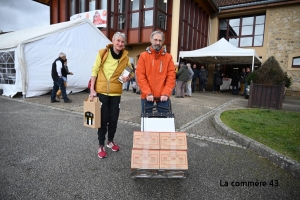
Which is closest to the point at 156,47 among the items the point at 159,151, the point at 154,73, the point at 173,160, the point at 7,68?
the point at 154,73

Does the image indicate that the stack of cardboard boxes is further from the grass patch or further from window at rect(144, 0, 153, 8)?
window at rect(144, 0, 153, 8)

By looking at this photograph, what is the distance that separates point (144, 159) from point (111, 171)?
2.26 feet

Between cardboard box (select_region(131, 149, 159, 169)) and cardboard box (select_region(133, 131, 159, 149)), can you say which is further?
cardboard box (select_region(133, 131, 159, 149))

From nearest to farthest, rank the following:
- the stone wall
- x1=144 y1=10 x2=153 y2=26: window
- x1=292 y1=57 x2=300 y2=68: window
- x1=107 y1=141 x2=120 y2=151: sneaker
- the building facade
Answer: x1=107 y1=141 x2=120 y2=151: sneaker < x1=144 y1=10 x2=153 y2=26: window < the building facade < the stone wall < x1=292 y1=57 x2=300 y2=68: window

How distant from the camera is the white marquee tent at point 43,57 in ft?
26.1

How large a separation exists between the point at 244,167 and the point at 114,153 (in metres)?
1.95

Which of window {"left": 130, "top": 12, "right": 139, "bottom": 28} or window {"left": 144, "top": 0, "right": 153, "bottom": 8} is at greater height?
window {"left": 144, "top": 0, "right": 153, "bottom": 8}

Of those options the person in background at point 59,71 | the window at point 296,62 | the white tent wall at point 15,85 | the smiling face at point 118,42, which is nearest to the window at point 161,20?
the person in background at point 59,71

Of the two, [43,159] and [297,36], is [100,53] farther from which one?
[297,36]

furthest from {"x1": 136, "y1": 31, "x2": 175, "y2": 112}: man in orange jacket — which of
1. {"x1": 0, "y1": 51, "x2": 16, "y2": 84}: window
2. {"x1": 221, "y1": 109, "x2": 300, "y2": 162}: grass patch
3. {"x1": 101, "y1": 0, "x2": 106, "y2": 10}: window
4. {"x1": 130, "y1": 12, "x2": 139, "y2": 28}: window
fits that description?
{"x1": 101, "y1": 0, "x2": 106, "y2": 10}: window

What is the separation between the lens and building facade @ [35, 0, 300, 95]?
1380cm

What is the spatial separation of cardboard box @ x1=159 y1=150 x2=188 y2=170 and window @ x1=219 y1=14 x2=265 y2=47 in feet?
57.9

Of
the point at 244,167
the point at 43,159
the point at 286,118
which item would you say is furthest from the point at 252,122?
the point at 43,159

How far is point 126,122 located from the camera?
16.8 feet
